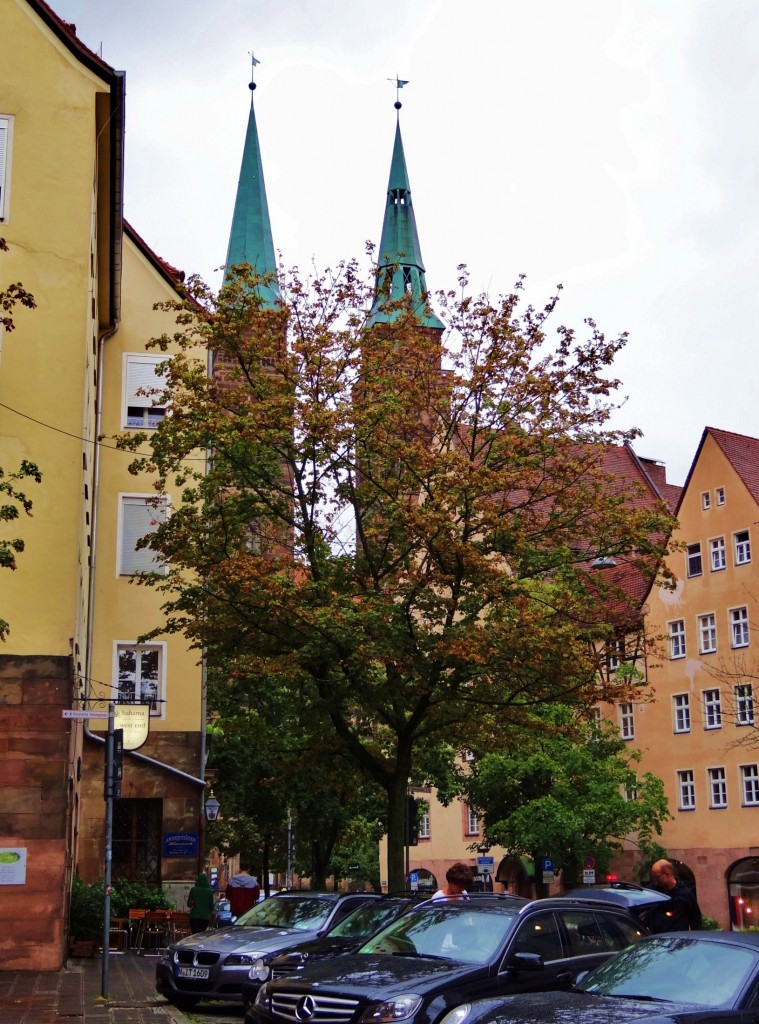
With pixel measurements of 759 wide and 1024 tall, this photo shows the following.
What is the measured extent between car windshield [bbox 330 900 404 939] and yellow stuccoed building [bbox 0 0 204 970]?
6865 millimetres

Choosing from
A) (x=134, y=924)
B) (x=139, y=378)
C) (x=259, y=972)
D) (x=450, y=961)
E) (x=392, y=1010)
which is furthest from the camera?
(x=139, y=378)

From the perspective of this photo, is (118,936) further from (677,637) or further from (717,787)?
(677,637)

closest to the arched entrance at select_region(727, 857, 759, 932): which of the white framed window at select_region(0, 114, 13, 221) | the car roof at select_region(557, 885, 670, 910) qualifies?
the car roof at select_region(557, 885, 670, 910)

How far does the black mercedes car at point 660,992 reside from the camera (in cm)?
845

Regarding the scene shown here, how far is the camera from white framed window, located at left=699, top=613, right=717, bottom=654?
51.6 m

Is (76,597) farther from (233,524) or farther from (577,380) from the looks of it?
(577,380)

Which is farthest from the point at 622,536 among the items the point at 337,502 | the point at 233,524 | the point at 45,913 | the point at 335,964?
the point at 335,964

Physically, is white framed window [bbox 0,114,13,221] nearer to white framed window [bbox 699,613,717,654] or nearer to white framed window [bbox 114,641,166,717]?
white framed window [bbox 114,641,166,717]

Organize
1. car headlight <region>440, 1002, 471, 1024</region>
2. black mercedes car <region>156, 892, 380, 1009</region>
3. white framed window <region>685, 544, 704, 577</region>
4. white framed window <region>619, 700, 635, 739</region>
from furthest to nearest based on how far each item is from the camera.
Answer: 1. white framed window <region>619, 700, 635, 739</region>
2. white framed window <region>685, 544, 704, 577</region>
3. black mercedes car <region>156, 892, 380, 1009</region>
4. car headlight <region>440, 1002, 471, 1024</region>

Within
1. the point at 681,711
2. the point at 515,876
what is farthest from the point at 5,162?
the point at 515,876

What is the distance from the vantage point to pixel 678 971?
916cm

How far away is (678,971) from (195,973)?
879cm

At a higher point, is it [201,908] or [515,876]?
[201,908]

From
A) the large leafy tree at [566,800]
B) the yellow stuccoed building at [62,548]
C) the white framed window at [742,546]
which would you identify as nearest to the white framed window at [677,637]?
the white framed window at [742,546]
